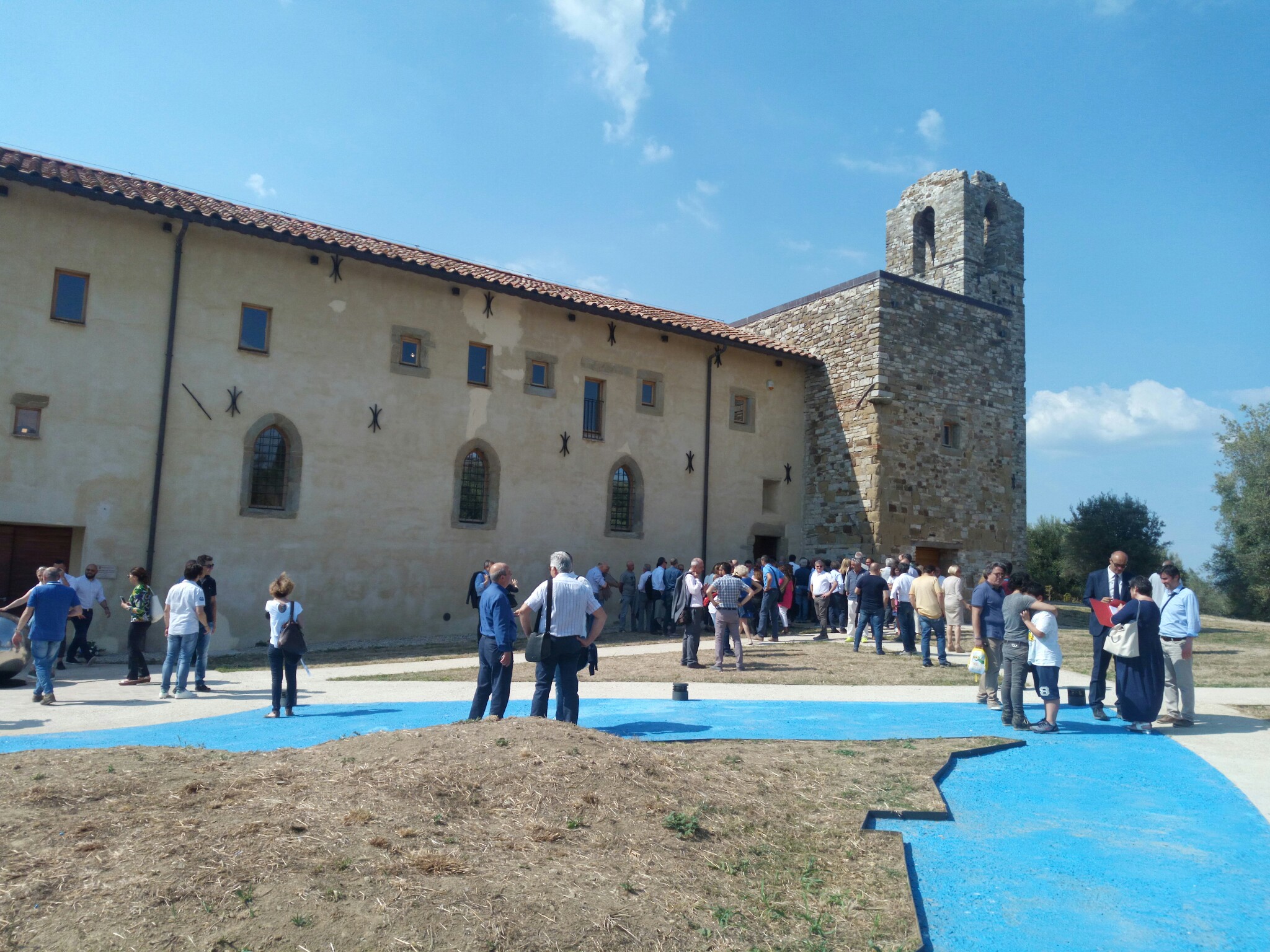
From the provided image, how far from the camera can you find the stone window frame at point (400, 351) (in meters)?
19.0

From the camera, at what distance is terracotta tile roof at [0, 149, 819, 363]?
15.3m

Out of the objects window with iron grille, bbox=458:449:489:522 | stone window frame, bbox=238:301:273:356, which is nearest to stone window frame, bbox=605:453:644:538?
window with iron grille, bbox=458:449:489:522

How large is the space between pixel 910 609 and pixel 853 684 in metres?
4.40

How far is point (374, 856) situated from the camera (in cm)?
444

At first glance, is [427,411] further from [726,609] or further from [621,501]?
[726,609]

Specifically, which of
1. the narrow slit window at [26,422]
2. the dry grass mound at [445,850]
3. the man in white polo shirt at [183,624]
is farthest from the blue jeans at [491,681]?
the narrow slit window at [26,422]

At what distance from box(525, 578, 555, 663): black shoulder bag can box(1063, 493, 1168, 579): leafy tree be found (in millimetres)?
31344

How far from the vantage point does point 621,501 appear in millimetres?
22375

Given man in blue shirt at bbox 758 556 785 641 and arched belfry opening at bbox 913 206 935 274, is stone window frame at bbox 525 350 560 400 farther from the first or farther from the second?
arched belfry opening at bbox 913 206 935 274

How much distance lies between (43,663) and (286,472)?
7.76 meters

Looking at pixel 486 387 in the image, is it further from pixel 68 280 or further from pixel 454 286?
pixel 68 280

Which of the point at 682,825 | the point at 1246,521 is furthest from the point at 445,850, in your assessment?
the point at 1246,521

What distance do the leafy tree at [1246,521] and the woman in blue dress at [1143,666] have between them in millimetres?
29754

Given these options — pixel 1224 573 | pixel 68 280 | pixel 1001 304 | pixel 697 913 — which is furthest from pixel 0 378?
pixel 1224 573
